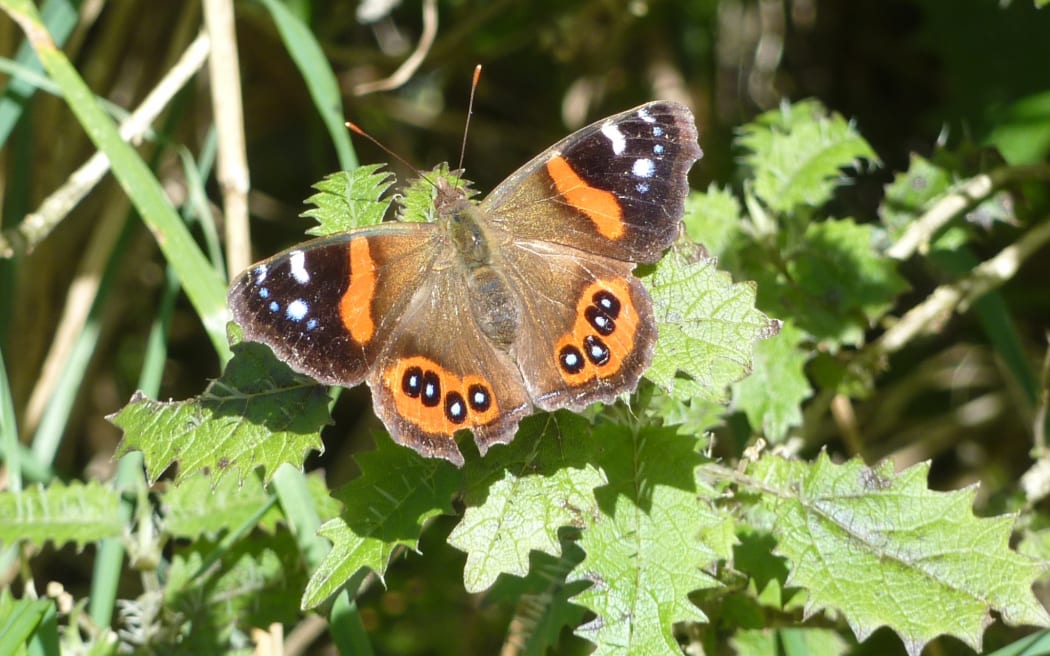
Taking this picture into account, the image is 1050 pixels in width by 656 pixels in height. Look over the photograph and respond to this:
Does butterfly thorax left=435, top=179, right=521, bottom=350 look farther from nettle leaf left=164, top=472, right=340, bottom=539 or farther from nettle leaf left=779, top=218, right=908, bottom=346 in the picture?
nettle leaf left=779, top=218, right=908, bottom=346

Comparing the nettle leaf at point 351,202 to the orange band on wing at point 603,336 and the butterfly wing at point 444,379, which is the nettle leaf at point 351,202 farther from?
the orange band on wing at point 603,336

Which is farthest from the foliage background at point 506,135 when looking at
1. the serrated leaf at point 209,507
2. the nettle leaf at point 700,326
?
the nettle leaf at point 700,326

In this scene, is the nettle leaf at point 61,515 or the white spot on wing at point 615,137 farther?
the nettle leaf at point 61,515

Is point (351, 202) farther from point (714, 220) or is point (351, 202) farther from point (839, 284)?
point (839, 284)

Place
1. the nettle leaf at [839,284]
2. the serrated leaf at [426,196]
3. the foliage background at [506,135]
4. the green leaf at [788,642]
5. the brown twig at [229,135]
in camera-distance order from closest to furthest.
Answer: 1. the serrated leaf at [426,196]
2. the green leaf at [788,642]
3. the nettle leaf at [839,284]
4. the brown twig at [229,135]
5. the foliage background at [506,135]

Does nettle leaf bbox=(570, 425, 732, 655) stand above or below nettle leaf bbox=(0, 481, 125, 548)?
below

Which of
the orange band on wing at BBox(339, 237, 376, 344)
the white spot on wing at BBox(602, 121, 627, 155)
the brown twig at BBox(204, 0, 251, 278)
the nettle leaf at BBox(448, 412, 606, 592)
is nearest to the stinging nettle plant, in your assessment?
the nettle leaf at BBox(448, 412, 606, 592)

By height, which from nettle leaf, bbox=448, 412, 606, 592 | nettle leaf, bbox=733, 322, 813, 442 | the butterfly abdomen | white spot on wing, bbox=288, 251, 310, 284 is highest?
white spot on wing, bbox=288, 251, 310, 284
